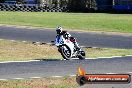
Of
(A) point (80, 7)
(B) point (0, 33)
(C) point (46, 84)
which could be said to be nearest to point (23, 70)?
(C) point (46, 84)

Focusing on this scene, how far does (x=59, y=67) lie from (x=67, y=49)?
216cm

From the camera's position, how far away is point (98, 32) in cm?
3269

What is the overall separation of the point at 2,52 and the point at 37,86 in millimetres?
9764

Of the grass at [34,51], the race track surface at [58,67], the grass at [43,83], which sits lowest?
the grass at [34,51]

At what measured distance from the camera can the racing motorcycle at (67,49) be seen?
16.3 meters

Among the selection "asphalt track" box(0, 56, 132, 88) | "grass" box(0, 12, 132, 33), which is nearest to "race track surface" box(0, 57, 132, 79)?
"asphalt track" box(0, 56, 132, 88)

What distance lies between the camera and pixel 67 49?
16.6 meters

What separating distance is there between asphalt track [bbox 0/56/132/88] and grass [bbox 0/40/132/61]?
315cm

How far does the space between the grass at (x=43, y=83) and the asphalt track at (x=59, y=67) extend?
814mm

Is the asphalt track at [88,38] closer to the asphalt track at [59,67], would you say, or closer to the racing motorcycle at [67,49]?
the racing motorcycle at [67,49]

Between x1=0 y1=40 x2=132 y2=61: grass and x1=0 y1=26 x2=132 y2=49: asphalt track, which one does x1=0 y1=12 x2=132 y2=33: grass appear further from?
x1=0 y1=40 x2=132 y2=61: grass

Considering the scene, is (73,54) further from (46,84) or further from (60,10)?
(60,10)

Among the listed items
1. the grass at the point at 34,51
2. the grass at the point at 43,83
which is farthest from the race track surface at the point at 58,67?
the grass at the point at 34,51

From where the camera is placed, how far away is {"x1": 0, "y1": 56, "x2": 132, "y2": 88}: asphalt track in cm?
1329
